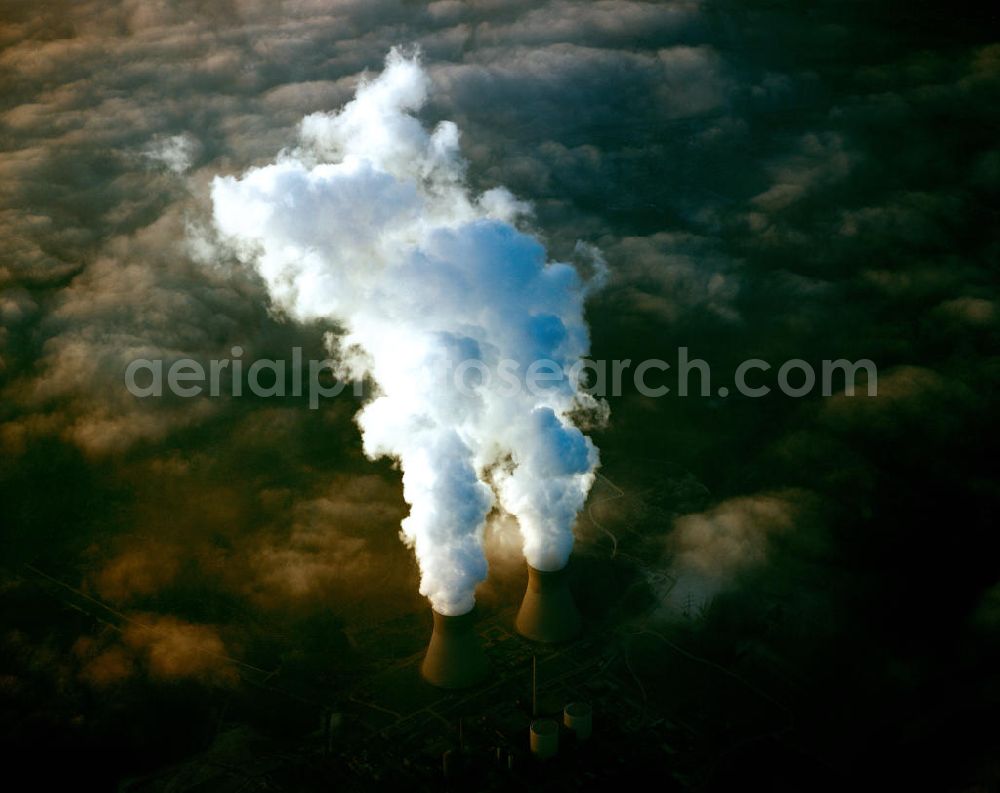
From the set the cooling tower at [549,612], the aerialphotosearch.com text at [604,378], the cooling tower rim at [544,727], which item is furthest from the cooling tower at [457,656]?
the aerialphotosearch.com text at [604,378]

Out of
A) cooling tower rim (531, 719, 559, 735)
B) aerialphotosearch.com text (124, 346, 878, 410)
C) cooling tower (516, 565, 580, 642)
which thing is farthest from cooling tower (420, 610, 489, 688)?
aerialphotosearch.com text (124, 346, 878, 410)

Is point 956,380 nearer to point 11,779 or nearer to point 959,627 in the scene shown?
point 959,627

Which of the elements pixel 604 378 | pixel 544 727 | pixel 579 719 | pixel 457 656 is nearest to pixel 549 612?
pixel 457 656

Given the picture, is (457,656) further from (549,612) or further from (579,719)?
(579,719)

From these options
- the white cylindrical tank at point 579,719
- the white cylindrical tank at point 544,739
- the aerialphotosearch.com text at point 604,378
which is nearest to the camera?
the white cylindrical tank at point 544,739

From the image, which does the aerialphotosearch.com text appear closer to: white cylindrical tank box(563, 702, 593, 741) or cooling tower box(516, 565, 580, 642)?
cooling tower box(516, 565, 580, 642)

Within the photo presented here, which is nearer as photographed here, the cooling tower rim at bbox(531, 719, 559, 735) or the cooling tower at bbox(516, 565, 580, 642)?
the cooling tower rim at bbox(531, 719, 559, 735)

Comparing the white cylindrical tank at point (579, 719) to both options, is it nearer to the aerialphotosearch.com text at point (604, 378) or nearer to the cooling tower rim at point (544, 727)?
the cooling tower rim at point (544, 727)
